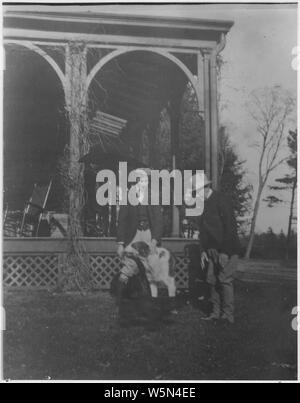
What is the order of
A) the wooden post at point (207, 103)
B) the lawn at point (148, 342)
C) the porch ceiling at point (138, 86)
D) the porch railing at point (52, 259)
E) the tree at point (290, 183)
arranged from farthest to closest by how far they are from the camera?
the porch ceiling at point (138, 86), the wooden post at point (207, 103), the porch railing at point (52, 259), the tree at point (290, 183), the lawn at point (148, 342)

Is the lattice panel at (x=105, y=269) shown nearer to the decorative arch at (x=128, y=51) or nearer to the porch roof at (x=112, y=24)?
the decorative arch at (x=128, y=51)

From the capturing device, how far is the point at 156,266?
6.40 meters

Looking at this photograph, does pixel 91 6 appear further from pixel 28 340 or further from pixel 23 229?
pixel 28 340

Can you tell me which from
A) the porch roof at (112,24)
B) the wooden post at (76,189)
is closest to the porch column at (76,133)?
the wooden post at (76,189)

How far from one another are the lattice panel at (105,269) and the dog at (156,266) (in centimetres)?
58

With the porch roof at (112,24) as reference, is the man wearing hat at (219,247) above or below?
below

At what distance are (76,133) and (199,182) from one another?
75.0 inches

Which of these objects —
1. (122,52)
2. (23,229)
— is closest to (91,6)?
(122,52)

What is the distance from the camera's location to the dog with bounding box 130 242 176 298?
6320mm

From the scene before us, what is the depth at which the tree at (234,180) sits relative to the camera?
6586mm

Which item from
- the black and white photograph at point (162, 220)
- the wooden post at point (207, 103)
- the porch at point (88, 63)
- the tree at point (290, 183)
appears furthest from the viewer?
the wooden post at point (207, 103)

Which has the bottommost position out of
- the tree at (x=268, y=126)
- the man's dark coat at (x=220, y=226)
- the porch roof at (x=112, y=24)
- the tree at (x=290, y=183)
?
the man's dark coat at (x=220, y=226)

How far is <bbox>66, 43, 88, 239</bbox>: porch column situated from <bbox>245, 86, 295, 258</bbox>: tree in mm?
2388

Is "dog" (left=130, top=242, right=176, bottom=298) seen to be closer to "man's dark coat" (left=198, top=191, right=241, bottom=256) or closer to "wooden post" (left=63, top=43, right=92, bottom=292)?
"man's dark coat" (left=198, top=191, right=241, bottom=256)
